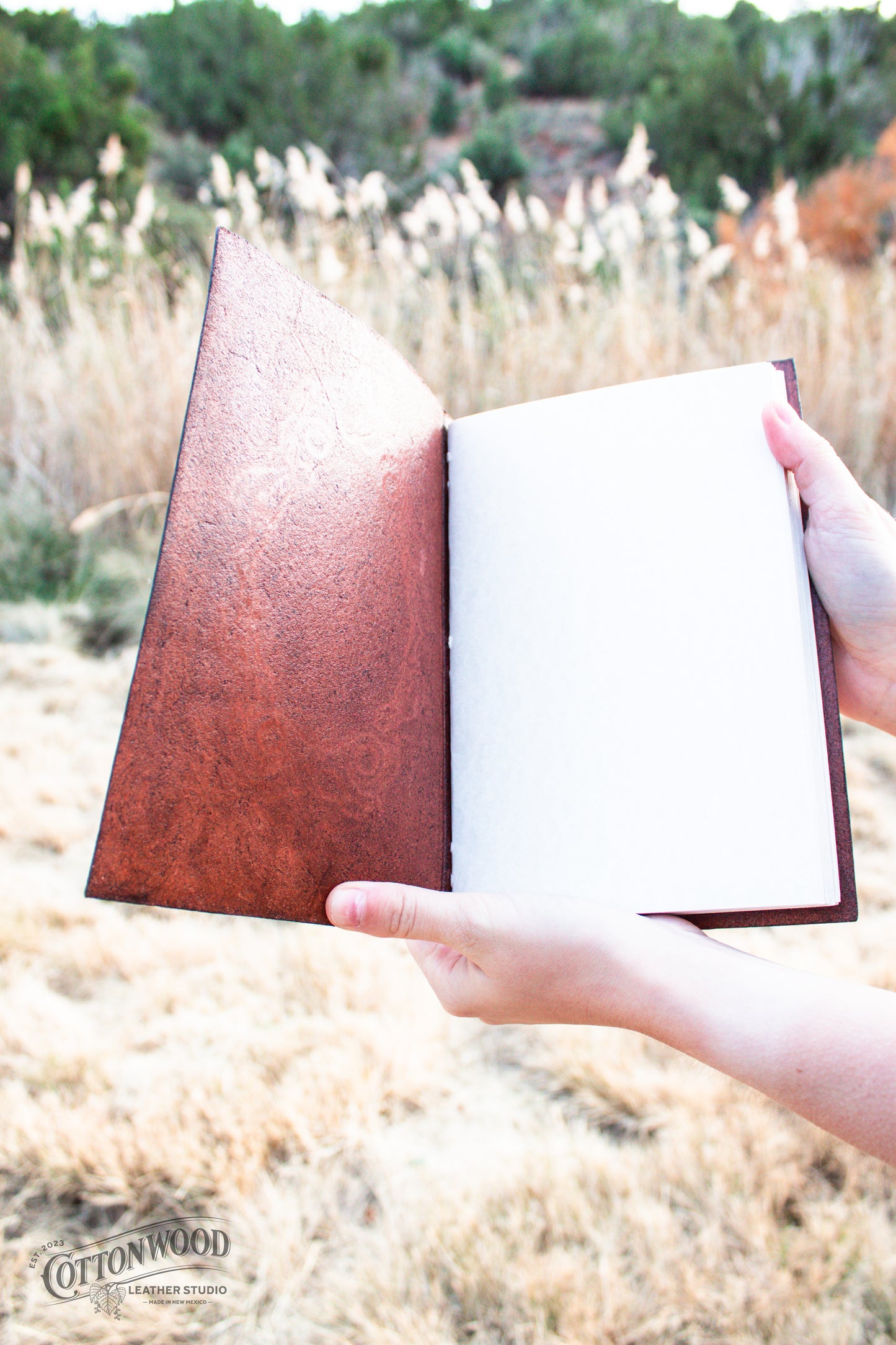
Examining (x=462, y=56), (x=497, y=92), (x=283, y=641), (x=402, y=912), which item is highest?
(x=462, y=56)

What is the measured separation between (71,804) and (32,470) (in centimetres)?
157

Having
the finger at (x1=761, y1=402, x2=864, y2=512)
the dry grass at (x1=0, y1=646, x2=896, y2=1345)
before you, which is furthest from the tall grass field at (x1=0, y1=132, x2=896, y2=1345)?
the finger at (x1=761, y1=402, x2=864, y2=512)

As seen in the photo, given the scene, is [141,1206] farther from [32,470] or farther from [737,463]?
[32,470]

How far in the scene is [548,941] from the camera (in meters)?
0.83

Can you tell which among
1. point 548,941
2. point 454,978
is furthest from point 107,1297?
point 548,941

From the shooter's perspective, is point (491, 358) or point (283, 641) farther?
point (491, 358)

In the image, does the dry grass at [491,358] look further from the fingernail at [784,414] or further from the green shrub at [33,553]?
the fingernail at [784,414]

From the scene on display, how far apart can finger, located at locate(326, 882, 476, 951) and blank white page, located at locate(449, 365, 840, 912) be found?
0.08 m

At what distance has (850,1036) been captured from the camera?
0.72 metres

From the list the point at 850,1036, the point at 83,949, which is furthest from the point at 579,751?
the point at 83,949

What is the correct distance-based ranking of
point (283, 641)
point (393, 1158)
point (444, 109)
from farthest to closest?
point (444, 109)
point (393, 1158)
point (283, 641)

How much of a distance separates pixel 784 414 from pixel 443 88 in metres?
11.2

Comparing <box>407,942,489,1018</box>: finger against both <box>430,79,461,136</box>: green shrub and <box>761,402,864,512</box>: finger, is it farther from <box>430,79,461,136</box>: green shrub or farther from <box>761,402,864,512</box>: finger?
<box>430,79,461,136</box>: green shrub

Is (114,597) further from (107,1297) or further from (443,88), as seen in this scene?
(443,88)
